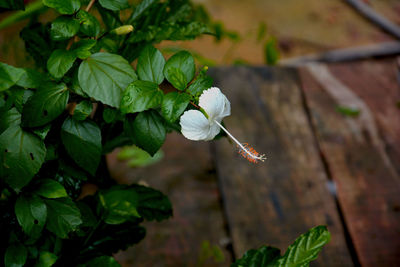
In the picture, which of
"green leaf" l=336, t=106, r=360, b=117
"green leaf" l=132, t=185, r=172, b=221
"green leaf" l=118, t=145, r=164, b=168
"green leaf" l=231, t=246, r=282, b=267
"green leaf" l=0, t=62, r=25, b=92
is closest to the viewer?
"green leaf" l=0, t=62, r=25, b=92

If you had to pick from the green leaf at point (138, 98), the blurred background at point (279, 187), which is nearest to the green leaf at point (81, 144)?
the green leaf at point (138, 98)

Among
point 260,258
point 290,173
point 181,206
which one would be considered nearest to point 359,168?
point 290,173

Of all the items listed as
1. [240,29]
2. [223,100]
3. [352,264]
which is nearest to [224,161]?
[352,264]

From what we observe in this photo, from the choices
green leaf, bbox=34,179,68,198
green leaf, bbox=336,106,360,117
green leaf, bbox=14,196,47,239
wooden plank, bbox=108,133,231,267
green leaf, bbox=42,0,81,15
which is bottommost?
wooden plank, bbox=108,133,231,267

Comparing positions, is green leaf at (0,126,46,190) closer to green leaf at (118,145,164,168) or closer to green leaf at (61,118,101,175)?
green leaf at (61,118,101,175)

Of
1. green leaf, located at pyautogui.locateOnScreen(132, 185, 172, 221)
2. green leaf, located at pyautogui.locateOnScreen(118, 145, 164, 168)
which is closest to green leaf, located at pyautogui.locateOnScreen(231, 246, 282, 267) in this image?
green leaf, located at pyautogui.locateOnScreen(132, 185, 172, 221)

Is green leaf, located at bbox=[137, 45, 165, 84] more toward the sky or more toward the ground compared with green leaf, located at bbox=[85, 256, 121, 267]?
more toward the sky

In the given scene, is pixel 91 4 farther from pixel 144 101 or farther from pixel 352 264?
pixel 352 264
